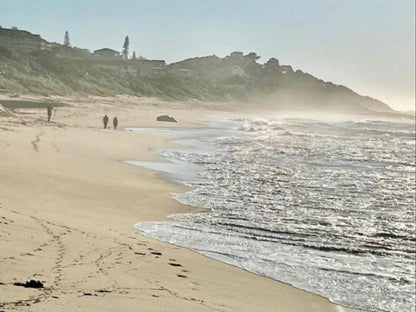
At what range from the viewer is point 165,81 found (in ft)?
350

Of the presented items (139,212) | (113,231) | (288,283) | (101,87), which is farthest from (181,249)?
(101,87)

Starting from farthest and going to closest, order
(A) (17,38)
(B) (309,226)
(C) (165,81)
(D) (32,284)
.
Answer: (A) (17,38), (C) (165,81), (B) (309,226), (D) (32,284)

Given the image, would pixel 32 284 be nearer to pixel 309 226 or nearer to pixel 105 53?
pixel 309 226

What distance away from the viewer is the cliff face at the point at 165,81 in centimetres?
6612

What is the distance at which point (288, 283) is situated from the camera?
729 centimetres

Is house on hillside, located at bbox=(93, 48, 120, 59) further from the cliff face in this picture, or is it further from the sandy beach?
the sandy beach

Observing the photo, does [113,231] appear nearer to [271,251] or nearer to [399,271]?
[271,251]

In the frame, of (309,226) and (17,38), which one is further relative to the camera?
(17,38)

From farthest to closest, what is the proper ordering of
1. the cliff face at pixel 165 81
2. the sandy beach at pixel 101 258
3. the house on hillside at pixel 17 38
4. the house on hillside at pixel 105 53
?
the house on hillside at pixel 105 53 → the house on hillside at pixel 17 38 → the cliff face at pixel 165 81 → the sandy beach at pixel 101 258

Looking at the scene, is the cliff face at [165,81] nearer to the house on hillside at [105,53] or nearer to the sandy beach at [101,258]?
the house on hillside at [105,53]

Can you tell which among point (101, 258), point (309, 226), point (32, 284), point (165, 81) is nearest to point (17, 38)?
point (165, 81)

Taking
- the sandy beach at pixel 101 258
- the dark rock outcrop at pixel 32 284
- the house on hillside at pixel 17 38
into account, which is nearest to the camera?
the dark rock outcrop at pixel 32 284

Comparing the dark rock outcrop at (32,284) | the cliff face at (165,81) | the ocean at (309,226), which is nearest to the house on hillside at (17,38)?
the cliff face at (165,81)

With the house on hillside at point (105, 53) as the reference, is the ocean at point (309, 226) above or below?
below
